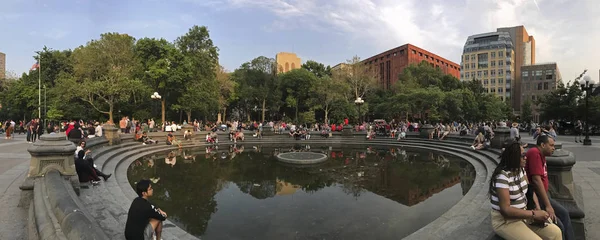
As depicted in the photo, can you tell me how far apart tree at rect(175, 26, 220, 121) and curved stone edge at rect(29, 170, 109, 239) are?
27.3 m

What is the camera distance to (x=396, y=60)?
75.0m

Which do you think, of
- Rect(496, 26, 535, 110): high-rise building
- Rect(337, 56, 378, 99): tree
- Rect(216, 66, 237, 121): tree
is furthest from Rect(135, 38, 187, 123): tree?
Rect(496, 26, 535, 110): high-rise building

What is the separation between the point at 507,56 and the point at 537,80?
10.6m

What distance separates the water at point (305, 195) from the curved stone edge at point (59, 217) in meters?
2.28

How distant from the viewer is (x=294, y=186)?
9812 millimetres

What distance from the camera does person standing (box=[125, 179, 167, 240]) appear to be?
3867 millimetres

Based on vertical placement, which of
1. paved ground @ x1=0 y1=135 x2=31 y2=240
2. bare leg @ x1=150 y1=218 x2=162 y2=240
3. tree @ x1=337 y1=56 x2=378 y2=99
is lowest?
paved ground @ x1=0 y1=135 x2=31 y2=240

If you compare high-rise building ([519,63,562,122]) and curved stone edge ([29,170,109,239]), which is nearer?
curved stone edge ([29,170,109,239])

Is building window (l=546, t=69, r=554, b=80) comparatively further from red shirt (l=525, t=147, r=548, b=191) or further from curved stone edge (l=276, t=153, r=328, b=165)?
red shirt (l=525, t=147, r=548, b=191)

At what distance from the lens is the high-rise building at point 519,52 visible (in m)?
94.8

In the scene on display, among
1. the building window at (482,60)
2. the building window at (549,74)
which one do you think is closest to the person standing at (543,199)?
the building window at (549,74)

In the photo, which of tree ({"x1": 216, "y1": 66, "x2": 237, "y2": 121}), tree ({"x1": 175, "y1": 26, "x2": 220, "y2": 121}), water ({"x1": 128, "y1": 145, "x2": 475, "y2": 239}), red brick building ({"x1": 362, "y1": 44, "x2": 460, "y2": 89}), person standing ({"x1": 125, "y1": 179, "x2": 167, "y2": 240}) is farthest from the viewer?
red brick building ({"x1": 362, "y1": 44, "x2": 460, "y2": 89})

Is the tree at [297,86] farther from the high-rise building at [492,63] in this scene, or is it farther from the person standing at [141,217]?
the high-rise building at [492,63]

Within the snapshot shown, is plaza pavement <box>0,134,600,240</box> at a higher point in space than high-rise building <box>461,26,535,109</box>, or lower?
lower
